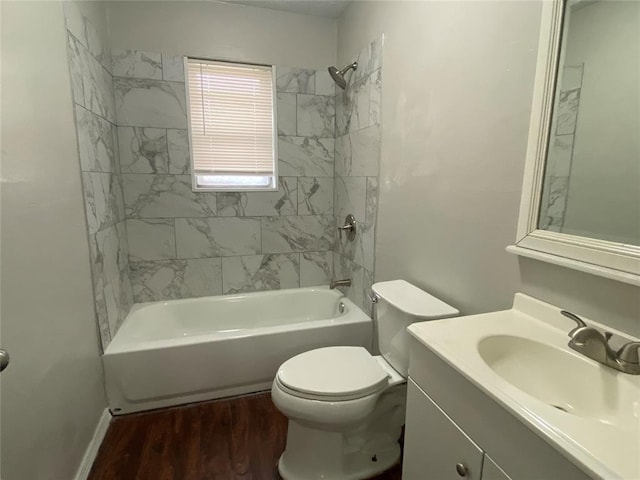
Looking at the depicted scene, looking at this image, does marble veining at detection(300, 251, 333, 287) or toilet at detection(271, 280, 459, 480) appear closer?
toilet at detection(271, 280, 459, 480)

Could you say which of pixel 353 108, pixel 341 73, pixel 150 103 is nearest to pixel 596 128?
pixel 353 108

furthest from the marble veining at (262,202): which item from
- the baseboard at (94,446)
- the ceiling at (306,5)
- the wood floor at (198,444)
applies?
the baseboard at (94,446)

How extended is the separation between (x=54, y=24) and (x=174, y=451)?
77.4 inches

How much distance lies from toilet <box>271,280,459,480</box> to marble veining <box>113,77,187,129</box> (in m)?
1.82

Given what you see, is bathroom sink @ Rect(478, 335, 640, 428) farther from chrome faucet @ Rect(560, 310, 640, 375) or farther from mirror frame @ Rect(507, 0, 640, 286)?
mirror frame @ Rect(507, 0, 640, 286)

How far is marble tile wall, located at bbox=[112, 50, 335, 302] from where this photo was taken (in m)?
2.24

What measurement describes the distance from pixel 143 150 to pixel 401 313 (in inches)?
78.9

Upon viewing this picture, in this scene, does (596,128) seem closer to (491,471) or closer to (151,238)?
(491,471)

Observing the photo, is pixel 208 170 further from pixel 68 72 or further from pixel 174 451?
pixel 174 451

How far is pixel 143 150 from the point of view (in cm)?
227

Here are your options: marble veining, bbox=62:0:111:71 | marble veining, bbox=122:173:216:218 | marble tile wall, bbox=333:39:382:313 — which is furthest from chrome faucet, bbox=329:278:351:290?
marble veining, bbox=62:0:111:71

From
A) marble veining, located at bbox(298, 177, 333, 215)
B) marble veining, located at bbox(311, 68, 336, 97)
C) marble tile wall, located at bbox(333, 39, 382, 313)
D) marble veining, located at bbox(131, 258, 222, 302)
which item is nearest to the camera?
marble tile wall, located at bbox(333, 39, 382, 313)

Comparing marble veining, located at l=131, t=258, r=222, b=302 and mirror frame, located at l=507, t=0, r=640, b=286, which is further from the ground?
mirror frame, located at l=507, t=0, r=640, b=286

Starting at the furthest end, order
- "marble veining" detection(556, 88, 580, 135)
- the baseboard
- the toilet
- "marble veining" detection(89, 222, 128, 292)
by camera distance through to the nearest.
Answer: "marble veining" detection(89, 222, 128, 292), the baseboard, the toilet, "marble veining" detection(556, 88, 580, 135)
